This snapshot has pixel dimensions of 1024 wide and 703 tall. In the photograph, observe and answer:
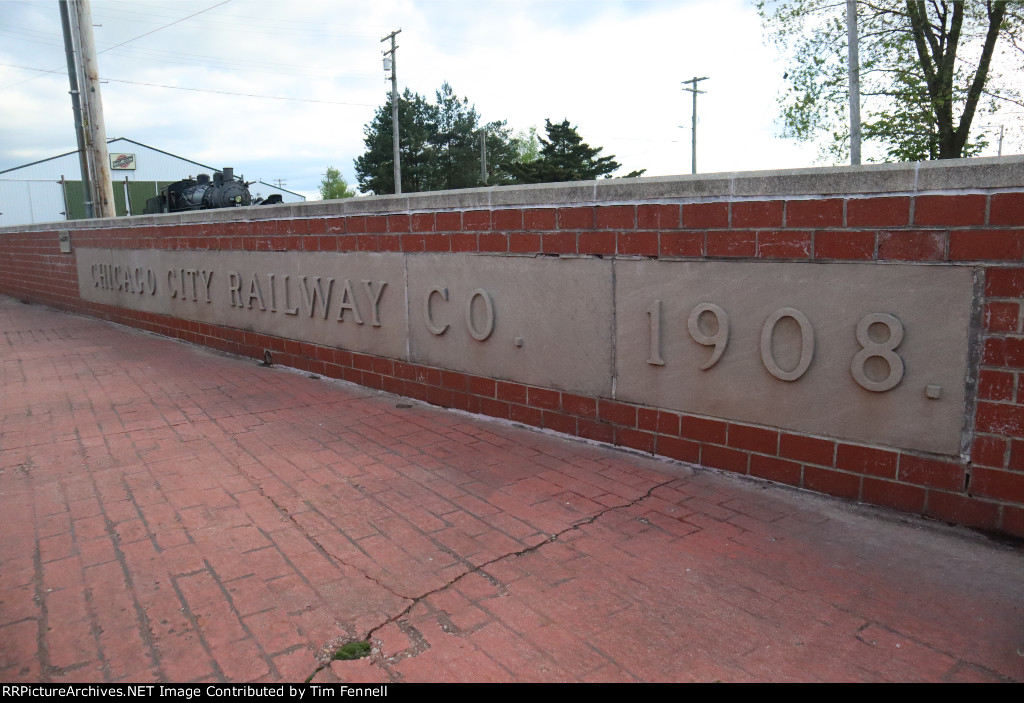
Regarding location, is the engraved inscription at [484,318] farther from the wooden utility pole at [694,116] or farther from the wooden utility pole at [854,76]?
the wooden utility pole at [694,116]

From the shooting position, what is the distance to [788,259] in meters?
3.43

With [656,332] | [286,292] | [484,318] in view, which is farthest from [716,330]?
[286,292]

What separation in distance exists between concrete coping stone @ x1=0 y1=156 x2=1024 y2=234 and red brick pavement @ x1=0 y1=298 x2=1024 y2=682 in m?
1.43

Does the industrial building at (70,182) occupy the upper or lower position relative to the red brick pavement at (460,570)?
upper

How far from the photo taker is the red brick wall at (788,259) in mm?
2900

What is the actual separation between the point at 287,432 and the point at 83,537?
1.65 m

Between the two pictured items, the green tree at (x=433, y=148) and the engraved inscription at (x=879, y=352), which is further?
the green tree at (x=433, y=148)

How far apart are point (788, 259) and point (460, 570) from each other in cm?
206

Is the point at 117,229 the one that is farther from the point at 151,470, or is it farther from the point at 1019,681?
the point at 1019,681

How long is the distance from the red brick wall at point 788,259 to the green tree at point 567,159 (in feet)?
134

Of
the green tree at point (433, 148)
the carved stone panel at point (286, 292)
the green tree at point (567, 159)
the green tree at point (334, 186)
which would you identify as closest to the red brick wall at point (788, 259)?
the carved stone panel at point (286, 292)

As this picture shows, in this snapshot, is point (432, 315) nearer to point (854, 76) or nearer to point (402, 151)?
point (854, 76)

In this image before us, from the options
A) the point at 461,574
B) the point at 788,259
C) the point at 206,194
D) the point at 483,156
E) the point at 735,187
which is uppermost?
the point at 483,156

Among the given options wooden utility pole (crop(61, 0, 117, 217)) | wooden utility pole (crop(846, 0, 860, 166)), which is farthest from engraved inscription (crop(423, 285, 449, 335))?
wooden utility pole (crop(846, 0, 860, 166))
